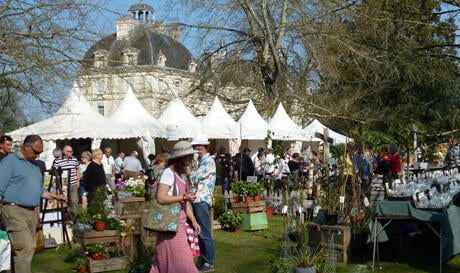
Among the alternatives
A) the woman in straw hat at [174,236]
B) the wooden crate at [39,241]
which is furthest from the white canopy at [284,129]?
the woman in straw hat at [174,236]

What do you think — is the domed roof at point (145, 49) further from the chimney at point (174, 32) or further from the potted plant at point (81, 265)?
the potted plant at point (81, 265)

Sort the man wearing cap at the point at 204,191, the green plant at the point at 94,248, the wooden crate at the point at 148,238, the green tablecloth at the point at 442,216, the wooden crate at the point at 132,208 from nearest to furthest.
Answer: the green tablecloth at the point at 442,216
the man wearing cap at the point at 204,191
the green plant at the point at 94,248
the wooden crate at the point at 132,208
the wooden crate at the point at 148,238

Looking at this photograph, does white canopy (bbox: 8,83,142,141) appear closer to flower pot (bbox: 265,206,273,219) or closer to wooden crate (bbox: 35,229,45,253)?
flower pot (bbox: 265,206,273,219)

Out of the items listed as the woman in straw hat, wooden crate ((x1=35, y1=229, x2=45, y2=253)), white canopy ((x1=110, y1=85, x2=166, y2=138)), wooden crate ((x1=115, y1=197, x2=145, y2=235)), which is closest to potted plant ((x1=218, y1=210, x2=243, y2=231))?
wooden crate ((x1=115, y1=197, x2=145, y2=235))

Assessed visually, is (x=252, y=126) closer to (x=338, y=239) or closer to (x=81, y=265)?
(x=338, y=239)

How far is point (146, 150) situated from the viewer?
69.9ft

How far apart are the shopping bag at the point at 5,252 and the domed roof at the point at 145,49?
6.49 m

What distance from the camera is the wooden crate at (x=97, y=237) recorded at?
8.34m

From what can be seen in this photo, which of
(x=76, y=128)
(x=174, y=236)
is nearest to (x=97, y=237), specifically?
(x=174, y=236)

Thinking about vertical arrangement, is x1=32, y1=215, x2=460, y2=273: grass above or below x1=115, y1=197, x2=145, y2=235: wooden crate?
below

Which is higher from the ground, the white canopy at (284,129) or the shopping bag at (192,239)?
the white canopy at (284,129)

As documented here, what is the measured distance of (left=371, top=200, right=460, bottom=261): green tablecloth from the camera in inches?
298

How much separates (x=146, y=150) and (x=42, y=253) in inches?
447

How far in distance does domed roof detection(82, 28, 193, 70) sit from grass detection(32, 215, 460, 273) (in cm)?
451
